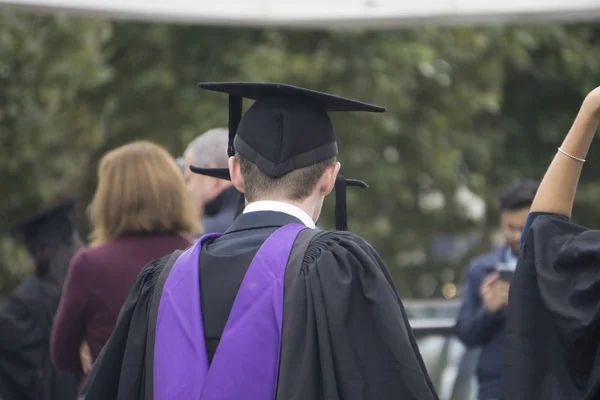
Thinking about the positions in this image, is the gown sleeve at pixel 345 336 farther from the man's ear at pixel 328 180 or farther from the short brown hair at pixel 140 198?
the short brown hair at pixel 140 198

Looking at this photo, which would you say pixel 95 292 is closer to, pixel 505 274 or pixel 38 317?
pixel 38 317

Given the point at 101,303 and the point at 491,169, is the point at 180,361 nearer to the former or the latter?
the point at 101,303

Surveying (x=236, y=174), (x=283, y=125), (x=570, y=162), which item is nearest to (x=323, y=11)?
(x=283, y=125)

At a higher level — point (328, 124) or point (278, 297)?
point (328, 124)

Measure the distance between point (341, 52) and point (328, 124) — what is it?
33.9 feet

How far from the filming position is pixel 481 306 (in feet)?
18.0

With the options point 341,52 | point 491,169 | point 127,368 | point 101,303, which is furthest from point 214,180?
point 491,169

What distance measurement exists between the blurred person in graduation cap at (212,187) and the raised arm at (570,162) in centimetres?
197

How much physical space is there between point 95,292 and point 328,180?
1.44 m

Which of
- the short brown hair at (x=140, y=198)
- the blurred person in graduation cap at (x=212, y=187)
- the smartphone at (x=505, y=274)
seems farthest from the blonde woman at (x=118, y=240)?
the smartphone at (x=505, y=274)

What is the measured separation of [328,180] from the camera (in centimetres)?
331

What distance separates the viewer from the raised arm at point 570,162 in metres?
3.21

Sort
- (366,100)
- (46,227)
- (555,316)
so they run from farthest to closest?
(366,100), (46,227), (555,316)

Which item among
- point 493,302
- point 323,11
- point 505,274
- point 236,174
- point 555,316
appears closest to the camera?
point 555,316
